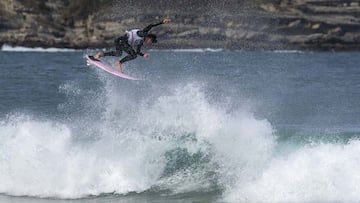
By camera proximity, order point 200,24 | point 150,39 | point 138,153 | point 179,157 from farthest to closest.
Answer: point 200,24 < point 179,157 < point 138,153 < point 150,39

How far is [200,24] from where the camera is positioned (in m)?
111

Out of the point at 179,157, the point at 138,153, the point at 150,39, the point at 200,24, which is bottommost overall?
the point at 200,24

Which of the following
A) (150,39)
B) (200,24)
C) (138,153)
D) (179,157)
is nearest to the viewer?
(150,39)

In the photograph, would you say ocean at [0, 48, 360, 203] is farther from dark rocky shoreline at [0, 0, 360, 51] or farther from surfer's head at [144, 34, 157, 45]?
dark rocky shoreline at [0, 0, 360, 51]

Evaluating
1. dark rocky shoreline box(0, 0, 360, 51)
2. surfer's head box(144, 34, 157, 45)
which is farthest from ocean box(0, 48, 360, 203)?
dark rocky shoreline box(0, 0, 360, 51)

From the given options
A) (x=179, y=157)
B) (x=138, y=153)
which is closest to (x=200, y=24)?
(x=179, y=157)

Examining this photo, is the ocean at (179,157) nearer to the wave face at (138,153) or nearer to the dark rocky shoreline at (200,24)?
the wave face at (138,153)

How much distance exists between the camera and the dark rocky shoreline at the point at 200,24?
104 m

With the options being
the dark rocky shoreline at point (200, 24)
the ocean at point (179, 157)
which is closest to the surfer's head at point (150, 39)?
the ocean at point (179, 157)

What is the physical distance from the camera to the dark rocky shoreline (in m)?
104

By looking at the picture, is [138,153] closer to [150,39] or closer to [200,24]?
[150,39]


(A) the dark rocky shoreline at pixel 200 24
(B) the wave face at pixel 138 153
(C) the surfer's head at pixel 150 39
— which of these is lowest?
(A) the dark rocky shoreline at pixel 200 24

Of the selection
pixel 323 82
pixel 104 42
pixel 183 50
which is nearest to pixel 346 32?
pixel 183 50

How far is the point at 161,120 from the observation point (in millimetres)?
19641
